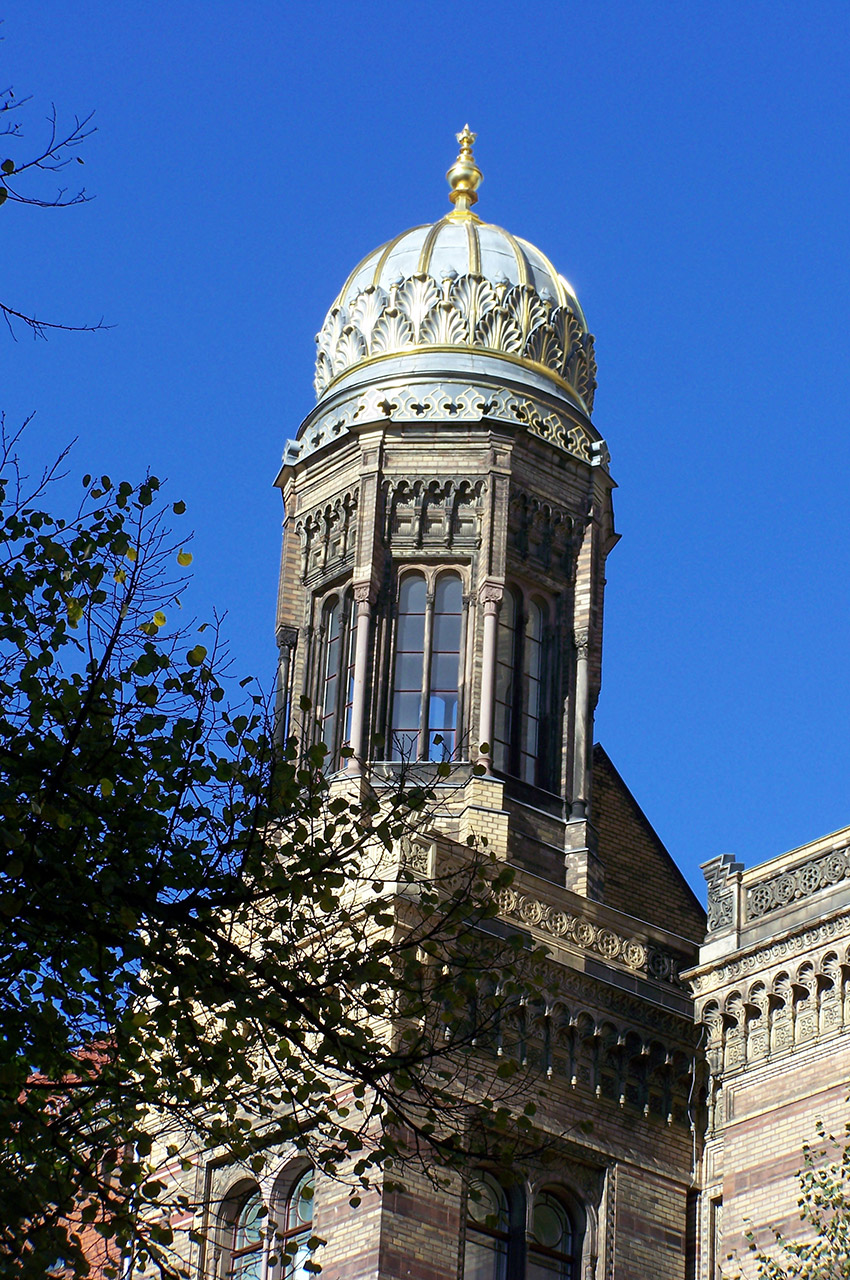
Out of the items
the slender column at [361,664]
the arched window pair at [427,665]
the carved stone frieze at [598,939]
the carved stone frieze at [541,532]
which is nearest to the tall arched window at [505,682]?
the arched window pair at [427,665]

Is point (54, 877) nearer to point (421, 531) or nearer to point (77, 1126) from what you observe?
point (77, 1126)

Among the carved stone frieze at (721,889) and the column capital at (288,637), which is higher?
the column capital at (288,637)

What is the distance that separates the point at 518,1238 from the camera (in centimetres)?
3044

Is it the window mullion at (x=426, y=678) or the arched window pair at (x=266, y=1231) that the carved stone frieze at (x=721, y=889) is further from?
the arched window pair at (x=266, y=1231)

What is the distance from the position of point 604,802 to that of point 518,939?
19.8 metres

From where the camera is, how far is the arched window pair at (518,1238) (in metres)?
29.9

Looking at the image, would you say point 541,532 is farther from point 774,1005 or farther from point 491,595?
point 774,1005

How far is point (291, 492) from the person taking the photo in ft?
127

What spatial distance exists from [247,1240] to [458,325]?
15.4 m

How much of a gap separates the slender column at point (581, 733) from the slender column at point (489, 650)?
182cm

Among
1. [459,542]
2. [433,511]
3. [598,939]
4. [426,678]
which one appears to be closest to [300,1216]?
[598,939]

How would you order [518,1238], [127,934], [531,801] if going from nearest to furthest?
[127,934] → [518,1238] → [531,801]

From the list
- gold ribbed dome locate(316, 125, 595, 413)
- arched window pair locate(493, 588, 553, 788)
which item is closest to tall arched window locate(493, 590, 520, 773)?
arched window pair locate(493, 588, 553, 788)

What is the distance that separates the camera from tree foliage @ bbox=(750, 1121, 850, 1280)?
25047mm
